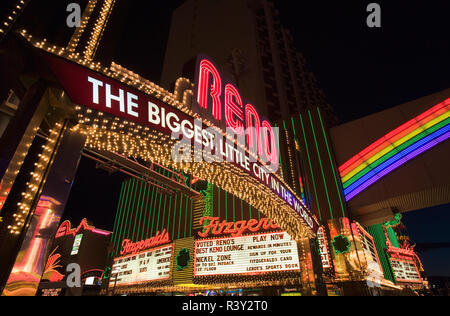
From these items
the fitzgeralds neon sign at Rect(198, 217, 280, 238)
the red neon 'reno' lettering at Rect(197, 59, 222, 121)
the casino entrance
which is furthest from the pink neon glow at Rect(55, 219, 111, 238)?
the red neon 'reno' lettering at Rect(197, 59, 222, 121)

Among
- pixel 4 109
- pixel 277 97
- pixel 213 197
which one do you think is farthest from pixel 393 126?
pixel 277 97

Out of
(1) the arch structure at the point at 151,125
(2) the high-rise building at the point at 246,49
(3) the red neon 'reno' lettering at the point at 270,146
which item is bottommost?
(1) the arch structure at the point at 151,125

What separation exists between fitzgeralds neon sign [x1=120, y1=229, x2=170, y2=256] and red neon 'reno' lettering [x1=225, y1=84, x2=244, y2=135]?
1095cm

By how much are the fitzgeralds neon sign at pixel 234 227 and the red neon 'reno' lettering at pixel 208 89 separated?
24.0ft

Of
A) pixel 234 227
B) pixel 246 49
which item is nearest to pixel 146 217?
pixel 234 227

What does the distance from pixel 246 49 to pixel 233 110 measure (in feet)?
83.0

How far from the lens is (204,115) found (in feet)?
17.5

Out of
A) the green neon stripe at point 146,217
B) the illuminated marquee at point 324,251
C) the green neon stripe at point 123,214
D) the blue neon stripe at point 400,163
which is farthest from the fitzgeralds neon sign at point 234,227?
the green neon stripe at point 123,214

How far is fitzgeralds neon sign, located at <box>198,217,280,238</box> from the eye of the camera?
458 inches

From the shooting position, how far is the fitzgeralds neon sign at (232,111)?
5.78 meters

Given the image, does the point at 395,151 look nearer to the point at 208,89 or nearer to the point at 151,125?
the point at 208,89

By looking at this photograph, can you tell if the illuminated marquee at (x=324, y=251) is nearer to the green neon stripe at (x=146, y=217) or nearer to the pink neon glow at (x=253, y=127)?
the pink neon glow at (x=253, y=127)

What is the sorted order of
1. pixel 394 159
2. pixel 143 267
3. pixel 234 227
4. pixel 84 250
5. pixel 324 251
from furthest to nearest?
1. pixel 84 250
2. pixel 143 267
3. pixel 234 227
4. pixel 394 159
5. pixel 324 251

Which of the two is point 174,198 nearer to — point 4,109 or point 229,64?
point 4,109
